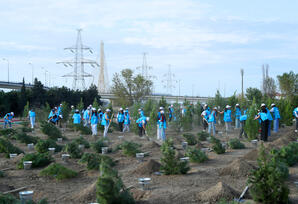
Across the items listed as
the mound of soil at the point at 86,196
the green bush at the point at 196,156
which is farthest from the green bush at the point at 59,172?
the green bush at the point at 196,156

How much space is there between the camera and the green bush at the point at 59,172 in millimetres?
9312

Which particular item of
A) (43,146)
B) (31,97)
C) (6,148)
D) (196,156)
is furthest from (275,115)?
(31,97)

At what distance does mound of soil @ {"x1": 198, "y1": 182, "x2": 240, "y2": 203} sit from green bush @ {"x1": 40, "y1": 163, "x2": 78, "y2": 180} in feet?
11.8

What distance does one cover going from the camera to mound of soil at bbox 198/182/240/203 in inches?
269

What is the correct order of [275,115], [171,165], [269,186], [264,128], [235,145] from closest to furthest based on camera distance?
[269,186] → [171,165] → [235,145] → [264,128] → [275,115]

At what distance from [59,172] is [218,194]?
4.10 metres

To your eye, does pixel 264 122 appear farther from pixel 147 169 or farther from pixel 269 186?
pixel 269 186

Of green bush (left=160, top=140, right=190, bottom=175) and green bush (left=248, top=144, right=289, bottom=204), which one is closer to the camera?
green bush (left=248, top=144, right=289, bottom=204)

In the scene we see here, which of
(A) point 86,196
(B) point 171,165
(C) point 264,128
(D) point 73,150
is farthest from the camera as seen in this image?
(C) point 264,128

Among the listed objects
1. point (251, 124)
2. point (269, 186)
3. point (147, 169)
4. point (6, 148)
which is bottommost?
point (147, 169)

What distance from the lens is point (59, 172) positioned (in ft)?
30.6

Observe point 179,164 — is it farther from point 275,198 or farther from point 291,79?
point 291,79

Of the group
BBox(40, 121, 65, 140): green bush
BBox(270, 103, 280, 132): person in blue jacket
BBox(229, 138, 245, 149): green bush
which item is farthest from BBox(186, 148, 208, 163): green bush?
BBox(270, 103, 280, 132): person in blue jacket

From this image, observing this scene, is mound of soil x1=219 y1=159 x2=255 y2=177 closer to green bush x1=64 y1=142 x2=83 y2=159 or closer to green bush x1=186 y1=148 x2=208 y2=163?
green bush x1=186 y1=148 x2=208 y2=163
